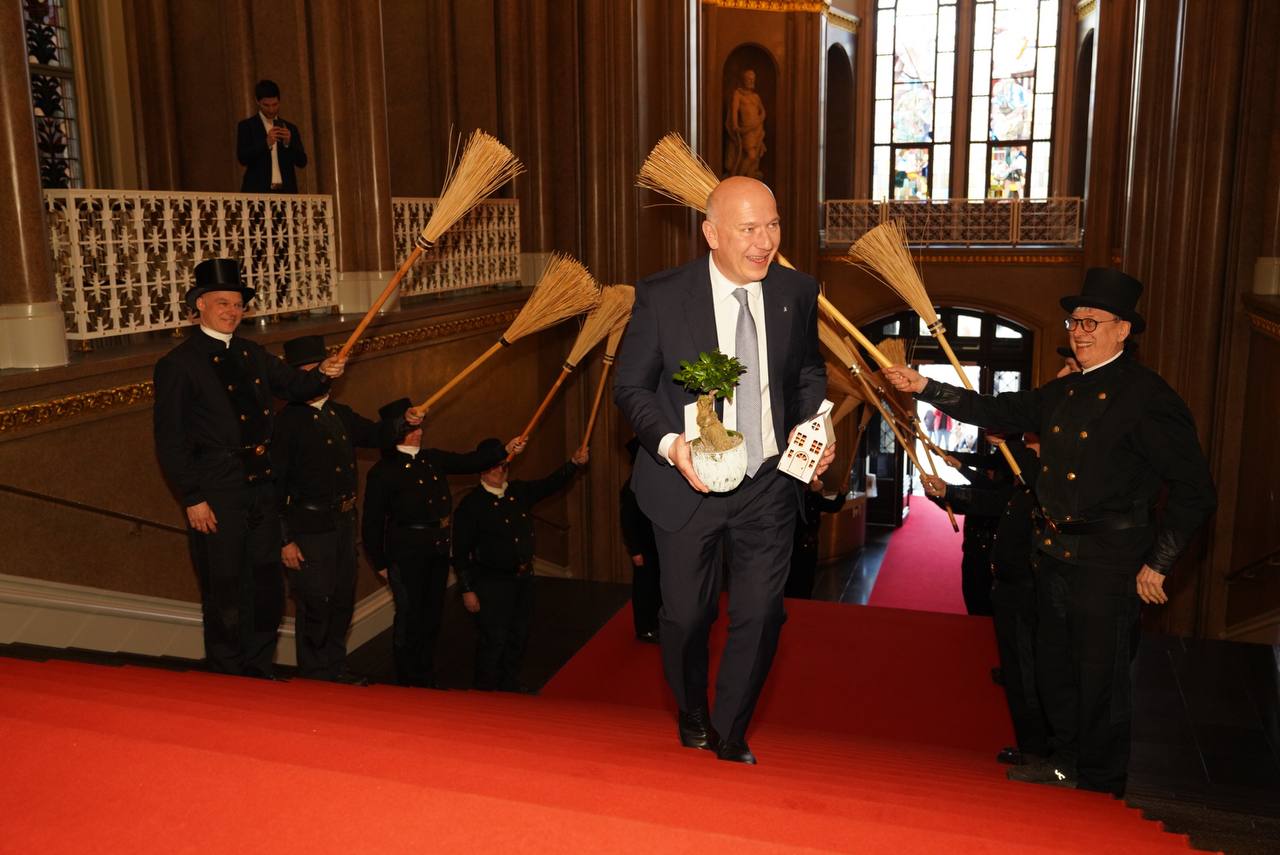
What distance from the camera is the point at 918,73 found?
818 inches

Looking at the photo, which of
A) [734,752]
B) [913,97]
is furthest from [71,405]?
[913,97]

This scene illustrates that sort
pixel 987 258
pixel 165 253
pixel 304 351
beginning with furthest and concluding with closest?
pixel 987 258 → pixel 165 253 → pixel 304 351

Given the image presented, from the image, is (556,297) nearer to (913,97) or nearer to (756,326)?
(756,326)

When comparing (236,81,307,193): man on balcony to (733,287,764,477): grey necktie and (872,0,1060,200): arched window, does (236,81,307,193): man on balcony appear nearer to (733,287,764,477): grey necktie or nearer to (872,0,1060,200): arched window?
(733,287,764,477): grey necktie

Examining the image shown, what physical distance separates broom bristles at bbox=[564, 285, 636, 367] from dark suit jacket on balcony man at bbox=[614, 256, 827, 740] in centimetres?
455

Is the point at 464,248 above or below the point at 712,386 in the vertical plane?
above

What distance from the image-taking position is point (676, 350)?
355 centimetres

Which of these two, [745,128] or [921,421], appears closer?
[745,128]

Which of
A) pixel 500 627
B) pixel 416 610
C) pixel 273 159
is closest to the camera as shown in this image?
pixel 416 610

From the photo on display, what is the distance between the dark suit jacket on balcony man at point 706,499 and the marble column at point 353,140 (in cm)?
515

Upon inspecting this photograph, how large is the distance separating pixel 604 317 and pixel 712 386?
5092 millimetres

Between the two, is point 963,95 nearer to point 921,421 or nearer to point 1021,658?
point 921,421

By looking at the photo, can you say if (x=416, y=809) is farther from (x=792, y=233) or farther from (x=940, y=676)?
(x=792, y=233)

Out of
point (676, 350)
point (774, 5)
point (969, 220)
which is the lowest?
point (676, 350)
